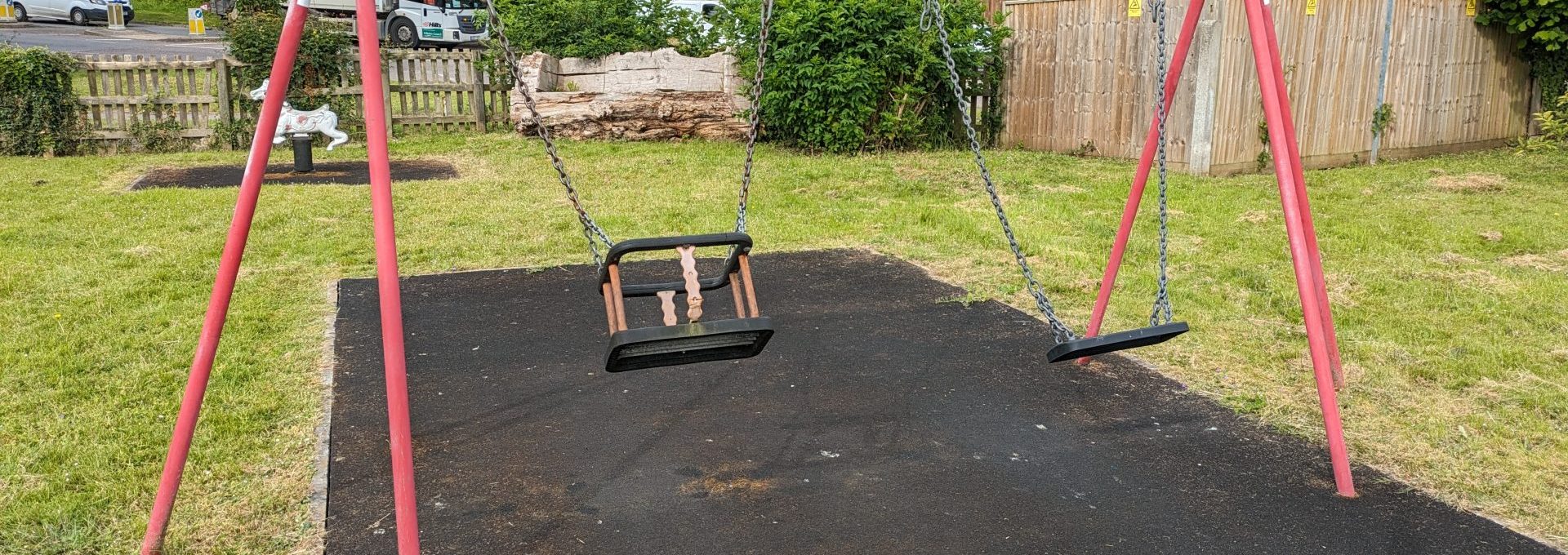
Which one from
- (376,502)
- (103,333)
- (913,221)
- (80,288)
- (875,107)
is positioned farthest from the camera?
(875,107)

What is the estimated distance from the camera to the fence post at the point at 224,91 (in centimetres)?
1250

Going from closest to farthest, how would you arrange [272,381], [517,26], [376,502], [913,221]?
[376,502] < [272,381] < [913,221] < [517,26]

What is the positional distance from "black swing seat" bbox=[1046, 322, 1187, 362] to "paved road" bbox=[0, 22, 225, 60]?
19848mm

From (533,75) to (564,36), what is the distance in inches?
34.4

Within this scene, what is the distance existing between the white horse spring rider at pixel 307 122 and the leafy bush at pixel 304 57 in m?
0.22

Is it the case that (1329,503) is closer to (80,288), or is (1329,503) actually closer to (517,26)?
(80,288)

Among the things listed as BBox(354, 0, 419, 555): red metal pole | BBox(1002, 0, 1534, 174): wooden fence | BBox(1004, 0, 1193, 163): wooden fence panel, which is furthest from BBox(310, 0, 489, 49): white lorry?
BBox(354, 0, 419, 555): red metal pole

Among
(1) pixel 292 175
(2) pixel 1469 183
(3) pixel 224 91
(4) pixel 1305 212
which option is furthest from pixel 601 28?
(4) pixel 1305 212

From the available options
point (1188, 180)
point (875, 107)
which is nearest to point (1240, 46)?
point (1188, 180)

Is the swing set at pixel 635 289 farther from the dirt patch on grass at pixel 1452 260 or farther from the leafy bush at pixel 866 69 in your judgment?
the leafy bush at pixel 866 69

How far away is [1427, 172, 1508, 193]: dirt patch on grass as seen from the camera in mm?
9711

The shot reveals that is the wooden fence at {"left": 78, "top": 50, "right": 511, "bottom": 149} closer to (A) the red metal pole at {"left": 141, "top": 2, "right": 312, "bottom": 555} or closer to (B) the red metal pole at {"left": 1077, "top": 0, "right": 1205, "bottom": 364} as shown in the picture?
(B) the red metal pole at {"left": 1077, "top": 0, "right": 1205, "bottom": 364}

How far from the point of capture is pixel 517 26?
1379 cm

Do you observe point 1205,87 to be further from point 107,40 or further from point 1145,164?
point 107,40
